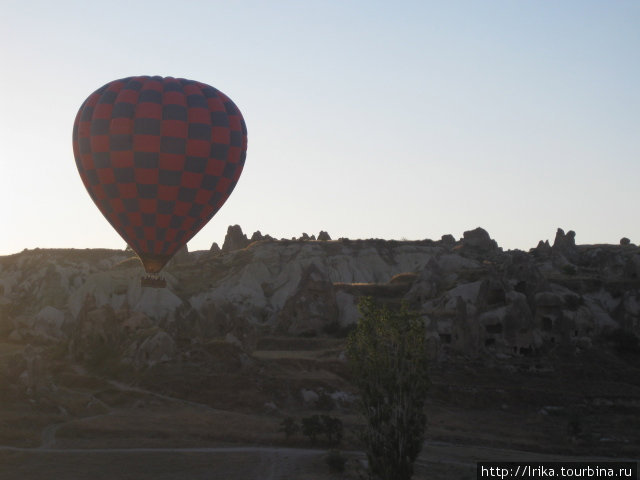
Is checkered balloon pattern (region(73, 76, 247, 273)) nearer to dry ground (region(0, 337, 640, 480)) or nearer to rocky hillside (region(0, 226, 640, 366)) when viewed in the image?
dry ground (region(0, 337, 640, 480))

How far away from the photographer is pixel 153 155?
38.3 m

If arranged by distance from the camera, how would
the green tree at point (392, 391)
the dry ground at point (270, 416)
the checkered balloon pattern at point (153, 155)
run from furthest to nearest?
1. the checkered balloon pattern at point (153, 155)
2. the dry ground at point (270, 416)
3. the green tree at point (392, 391)

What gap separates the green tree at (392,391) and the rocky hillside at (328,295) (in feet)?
80.4

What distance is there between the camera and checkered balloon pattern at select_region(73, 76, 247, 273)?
38.3 meters

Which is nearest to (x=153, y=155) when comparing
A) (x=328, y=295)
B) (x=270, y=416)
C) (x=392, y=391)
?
(x=270, y=416)

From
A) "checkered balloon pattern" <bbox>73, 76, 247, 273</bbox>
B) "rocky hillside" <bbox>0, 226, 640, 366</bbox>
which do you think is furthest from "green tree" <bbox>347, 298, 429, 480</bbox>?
"rocky hillside" <bbox>0, 226, 640, 366</bbox>

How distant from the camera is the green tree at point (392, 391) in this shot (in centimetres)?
2623

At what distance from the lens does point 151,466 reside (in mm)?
31312

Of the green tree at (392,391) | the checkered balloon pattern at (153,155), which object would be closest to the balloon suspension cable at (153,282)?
the checkered balloon pattern at (153,155)

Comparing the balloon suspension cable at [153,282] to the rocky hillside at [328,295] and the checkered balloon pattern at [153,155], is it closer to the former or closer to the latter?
the checkered balloon pattern at [153,155]

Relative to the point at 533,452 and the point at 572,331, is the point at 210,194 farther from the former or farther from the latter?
the point at 572,331

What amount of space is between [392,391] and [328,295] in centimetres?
4356

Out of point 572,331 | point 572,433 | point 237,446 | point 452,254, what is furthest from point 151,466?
point 452,254

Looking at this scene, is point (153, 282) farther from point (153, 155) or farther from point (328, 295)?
point (328, 295)
